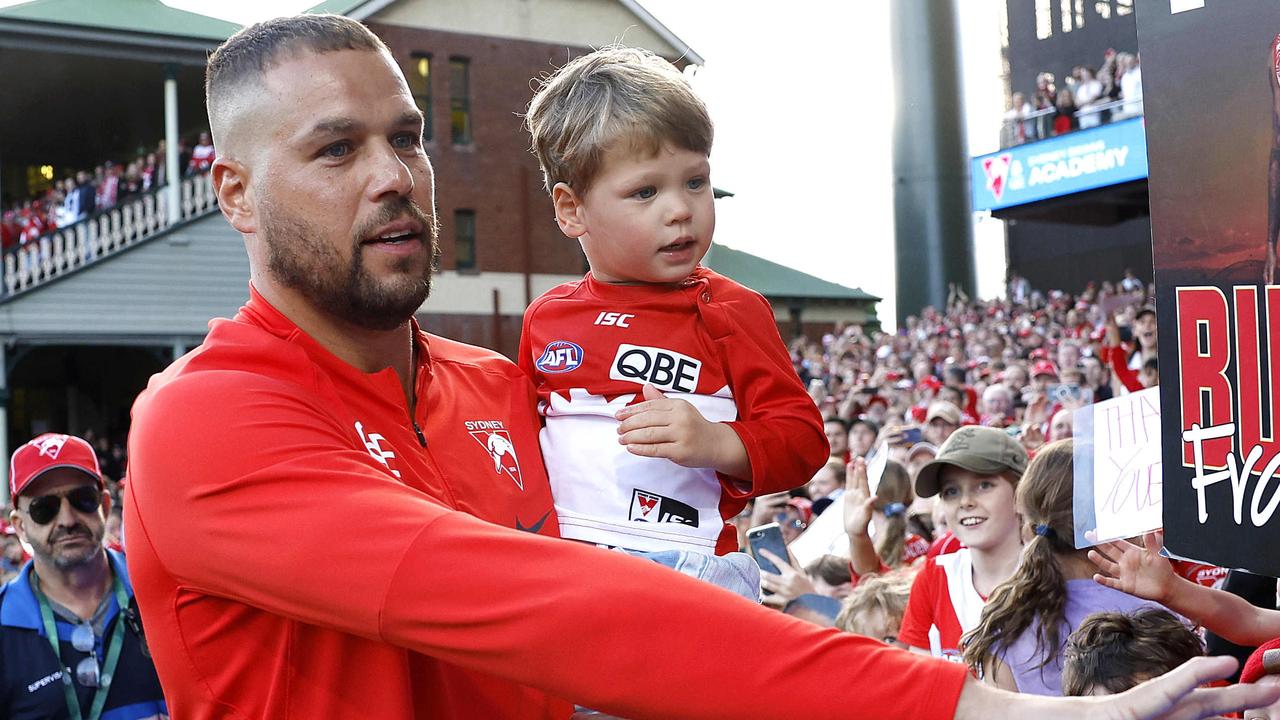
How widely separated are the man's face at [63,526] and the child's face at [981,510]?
3.23 metres

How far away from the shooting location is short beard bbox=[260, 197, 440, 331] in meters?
2.02

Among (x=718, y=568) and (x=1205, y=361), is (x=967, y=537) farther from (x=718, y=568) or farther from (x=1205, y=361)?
(x=1205, y=361)

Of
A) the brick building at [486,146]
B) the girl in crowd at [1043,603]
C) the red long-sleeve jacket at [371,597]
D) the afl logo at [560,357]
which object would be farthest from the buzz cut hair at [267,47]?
the brick building at [486,146]

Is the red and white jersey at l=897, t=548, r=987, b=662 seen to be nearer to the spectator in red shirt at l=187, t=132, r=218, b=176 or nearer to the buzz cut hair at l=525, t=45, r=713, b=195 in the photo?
the buzz cut hair at l=525, t=45, r=713, b=195

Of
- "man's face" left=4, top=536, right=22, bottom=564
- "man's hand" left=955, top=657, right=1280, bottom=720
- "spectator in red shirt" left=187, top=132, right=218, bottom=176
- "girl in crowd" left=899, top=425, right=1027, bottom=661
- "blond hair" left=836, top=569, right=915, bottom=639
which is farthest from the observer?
"spectator in red shirt" left=187, top=132, right=218, bottom=176

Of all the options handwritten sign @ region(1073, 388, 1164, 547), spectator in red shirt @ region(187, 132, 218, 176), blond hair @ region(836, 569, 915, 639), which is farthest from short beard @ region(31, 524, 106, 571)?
spectator in red shirt @ region(187, 132, 218, 176)

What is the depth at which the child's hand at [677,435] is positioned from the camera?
2.42 m

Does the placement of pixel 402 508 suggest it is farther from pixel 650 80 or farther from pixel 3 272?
pixel 3 272

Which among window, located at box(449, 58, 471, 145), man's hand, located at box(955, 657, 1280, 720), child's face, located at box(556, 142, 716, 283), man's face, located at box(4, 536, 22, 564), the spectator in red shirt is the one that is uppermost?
window, located at box(449, 58, 471, 145)

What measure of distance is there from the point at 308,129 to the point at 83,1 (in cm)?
2480

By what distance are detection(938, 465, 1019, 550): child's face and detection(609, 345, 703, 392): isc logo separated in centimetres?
248

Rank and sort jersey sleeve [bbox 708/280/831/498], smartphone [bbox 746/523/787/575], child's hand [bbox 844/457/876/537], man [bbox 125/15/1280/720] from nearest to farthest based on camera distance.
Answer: man [bbox 125/15/1280/720] < jersey sleeve [bbox 708/280/831/498] < smartphone [bbox 746/523/787/575] < child's hand [bbox 844/457/876/537]

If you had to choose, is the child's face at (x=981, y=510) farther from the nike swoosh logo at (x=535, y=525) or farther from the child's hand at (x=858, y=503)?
the nike swoosh logo at (x=535, y=525)

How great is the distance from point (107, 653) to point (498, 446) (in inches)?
120
